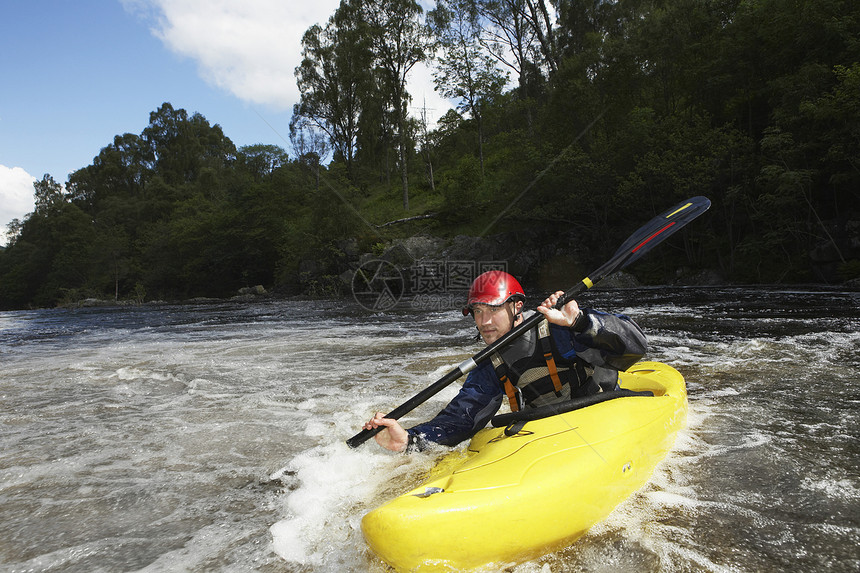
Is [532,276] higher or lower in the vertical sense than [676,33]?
lower

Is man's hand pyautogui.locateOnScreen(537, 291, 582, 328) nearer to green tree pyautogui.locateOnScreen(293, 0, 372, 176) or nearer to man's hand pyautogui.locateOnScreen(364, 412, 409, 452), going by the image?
man's hand pyautogui.locateOnScreen(364, 412, 409, 452)

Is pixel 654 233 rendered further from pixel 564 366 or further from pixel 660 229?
pixel 564 366

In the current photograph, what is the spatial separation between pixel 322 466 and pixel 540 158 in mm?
19318

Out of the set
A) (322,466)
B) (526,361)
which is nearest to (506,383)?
(526,361)

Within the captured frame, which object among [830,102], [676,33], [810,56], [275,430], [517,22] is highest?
[517,22]

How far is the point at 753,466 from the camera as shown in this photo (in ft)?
8.15

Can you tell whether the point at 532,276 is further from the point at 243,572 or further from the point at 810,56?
the point at 243,572

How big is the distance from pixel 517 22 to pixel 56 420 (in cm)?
2950

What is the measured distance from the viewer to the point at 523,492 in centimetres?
174

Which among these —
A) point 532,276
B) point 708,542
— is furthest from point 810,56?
point 708,542

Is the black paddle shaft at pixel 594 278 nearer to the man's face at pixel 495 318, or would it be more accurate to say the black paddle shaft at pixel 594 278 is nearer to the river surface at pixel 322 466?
the man's face at pixel 495 318

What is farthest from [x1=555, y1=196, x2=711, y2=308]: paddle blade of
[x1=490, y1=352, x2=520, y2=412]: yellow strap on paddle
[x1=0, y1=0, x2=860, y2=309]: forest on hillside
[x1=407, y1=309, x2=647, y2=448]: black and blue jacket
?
[x1=0, y1=0, x2=860, y2=309]: forest on hillside

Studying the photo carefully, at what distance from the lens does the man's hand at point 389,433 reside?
7.79 ft

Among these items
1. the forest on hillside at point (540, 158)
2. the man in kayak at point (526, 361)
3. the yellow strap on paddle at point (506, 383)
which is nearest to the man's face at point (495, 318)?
the man in kayak at point (526, 361)
